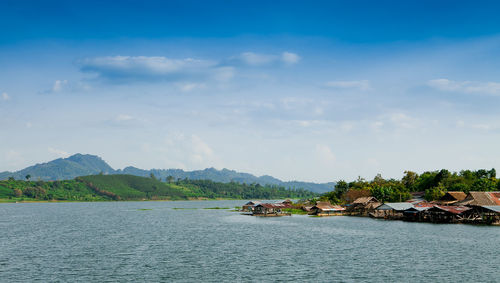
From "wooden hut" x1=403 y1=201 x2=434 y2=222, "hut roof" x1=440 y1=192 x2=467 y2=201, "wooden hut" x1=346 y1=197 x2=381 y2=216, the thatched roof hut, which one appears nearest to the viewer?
"wooden hut" x1=403 y1=201 x2=434 y2=222

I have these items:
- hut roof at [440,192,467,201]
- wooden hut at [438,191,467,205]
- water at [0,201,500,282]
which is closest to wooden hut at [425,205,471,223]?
water at [0,201,500,282]

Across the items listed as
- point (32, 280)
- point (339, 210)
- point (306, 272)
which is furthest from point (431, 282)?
point (339, 210)

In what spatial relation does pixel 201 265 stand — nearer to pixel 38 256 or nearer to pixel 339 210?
pixel 38 256

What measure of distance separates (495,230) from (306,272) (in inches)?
2442

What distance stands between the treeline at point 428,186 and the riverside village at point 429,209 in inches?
380

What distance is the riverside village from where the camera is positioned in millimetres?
104125

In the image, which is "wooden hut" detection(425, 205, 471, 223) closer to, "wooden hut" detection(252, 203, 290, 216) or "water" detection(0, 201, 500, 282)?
"water" detection(0, 201, 500, 282)

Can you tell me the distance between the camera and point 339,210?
490 ft

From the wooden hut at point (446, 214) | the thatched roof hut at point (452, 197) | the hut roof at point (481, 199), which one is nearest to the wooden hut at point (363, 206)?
the thatched roof hut at point (452, 197)

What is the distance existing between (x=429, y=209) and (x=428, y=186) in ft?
265

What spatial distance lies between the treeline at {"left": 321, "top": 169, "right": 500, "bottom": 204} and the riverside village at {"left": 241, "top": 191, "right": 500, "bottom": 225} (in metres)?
9.64

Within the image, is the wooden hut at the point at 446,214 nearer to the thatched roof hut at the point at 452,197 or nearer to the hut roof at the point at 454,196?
the thatched roof hut at the point at 452,197

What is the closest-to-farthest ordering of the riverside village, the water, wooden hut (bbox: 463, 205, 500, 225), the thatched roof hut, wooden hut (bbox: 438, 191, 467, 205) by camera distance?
the water → wooden hut (bbox: 463, 205, 500, 225) → the riverside village → wooden hut (bbox: 438, 191, 467, 205) → the thatched roof hut

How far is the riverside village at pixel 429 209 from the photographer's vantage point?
10412 centimetres
